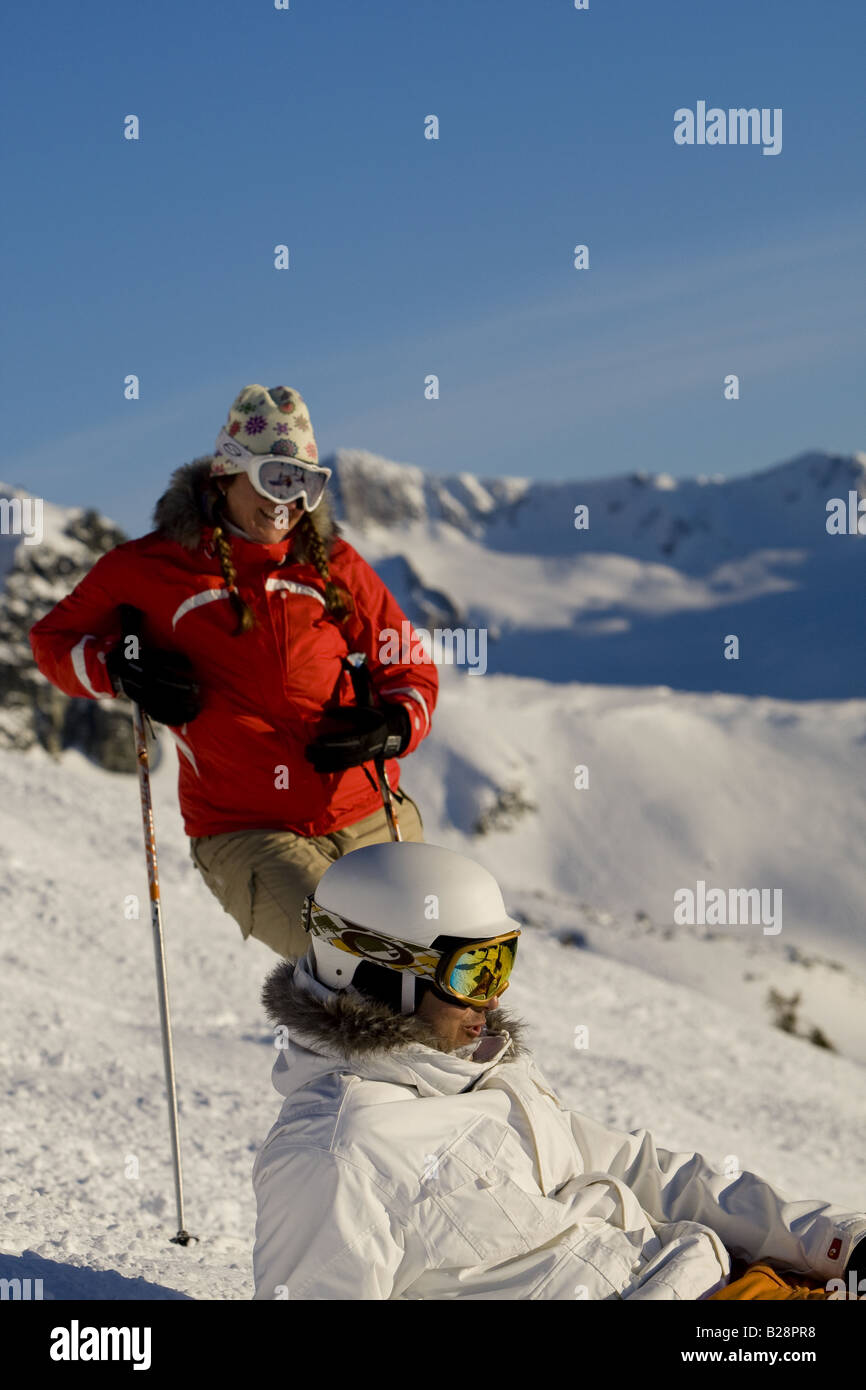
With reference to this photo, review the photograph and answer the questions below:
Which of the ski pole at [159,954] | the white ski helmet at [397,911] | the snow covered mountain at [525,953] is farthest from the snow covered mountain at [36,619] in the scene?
the white ski helmet at [397,911]

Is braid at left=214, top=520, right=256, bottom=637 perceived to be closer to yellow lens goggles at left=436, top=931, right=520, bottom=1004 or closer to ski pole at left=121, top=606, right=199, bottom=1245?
ski pole at left=121, top=606, right=199, bottom=1245

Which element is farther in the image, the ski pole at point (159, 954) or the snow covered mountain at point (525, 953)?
the snow covered mountain at point (525, 953)

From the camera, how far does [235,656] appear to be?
4.54m

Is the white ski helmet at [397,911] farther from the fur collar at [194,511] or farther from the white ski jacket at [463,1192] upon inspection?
the fur collar at [194,511]

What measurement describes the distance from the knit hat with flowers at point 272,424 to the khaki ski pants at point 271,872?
1377mm

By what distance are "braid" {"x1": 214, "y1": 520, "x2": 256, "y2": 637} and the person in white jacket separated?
1.72m

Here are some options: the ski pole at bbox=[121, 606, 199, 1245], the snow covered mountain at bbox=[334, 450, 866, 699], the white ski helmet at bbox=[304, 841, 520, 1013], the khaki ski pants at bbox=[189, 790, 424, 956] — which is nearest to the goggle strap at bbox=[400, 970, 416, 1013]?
the white ski helmet at bbox=[304, 841, 520, 1013]

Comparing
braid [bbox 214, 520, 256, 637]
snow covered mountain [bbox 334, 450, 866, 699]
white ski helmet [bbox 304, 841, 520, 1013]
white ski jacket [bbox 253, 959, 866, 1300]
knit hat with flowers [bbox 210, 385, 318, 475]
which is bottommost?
white ski jacket [bbox 253, 959, 866, 1300]

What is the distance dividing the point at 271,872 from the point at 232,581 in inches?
43.1

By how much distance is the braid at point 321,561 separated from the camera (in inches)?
184

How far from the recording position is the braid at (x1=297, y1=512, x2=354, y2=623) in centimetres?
467

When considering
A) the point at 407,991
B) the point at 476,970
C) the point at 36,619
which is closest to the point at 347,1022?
the point at 407,991

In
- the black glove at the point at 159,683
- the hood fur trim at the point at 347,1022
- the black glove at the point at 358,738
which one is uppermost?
the black glove at the point at 159,683

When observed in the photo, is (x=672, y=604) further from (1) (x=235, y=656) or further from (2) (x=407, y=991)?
(2) (x=407, y=991)
